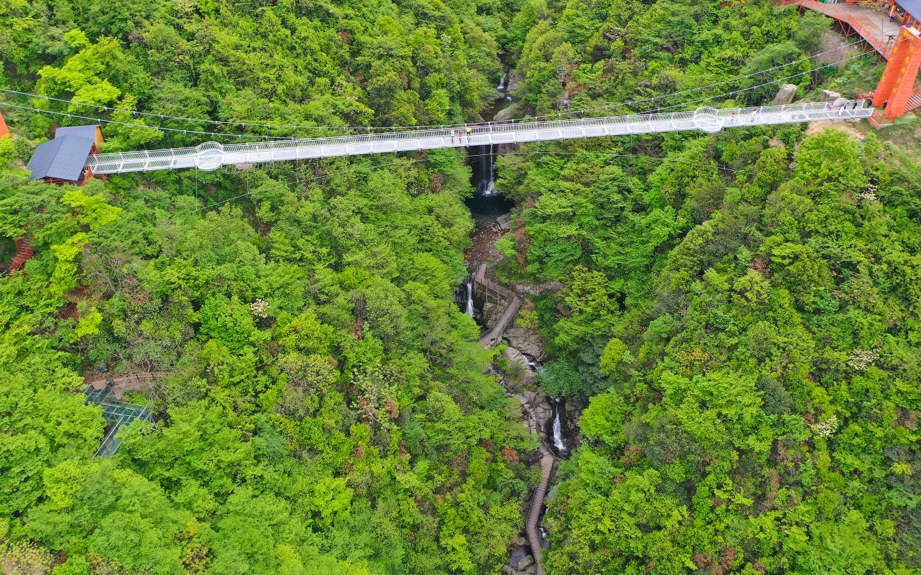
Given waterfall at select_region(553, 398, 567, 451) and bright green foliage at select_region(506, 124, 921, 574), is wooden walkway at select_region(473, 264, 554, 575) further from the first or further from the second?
bright green foliage at select_region(506, 124, 921, 574)

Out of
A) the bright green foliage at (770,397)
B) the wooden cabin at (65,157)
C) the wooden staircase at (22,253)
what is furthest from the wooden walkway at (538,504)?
the wooden cabin at (65,157)

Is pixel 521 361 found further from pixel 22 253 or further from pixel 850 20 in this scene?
pixel 850 20

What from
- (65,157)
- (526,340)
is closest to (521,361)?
(526,340)

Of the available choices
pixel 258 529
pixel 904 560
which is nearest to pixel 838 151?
pixel 904 560

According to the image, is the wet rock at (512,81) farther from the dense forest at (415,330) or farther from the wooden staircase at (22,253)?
the wooden staircase at (22,253)

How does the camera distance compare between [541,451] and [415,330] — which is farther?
[541,451]
